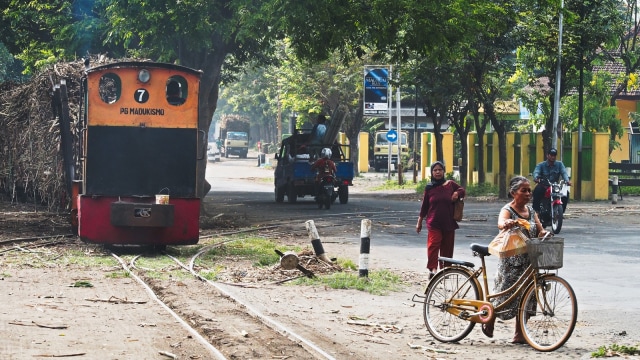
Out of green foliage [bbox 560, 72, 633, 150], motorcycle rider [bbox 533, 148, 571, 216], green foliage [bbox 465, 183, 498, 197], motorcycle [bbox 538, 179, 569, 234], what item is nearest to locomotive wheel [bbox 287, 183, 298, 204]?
green foliage [bbox 465, 183, 498, 197]

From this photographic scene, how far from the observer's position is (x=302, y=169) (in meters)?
34.3

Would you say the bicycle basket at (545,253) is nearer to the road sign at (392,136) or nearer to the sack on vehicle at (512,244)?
the sack on vehicle at (512,244)

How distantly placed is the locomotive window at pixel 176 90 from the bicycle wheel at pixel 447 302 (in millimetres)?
9269

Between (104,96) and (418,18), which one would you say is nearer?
(104,96)

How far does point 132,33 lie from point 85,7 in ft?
12.7

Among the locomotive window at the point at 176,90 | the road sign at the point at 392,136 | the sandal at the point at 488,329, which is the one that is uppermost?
the locomotive window at the point at 176,90

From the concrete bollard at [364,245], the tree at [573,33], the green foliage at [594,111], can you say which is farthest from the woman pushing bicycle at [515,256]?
the green foliage at [594,111]

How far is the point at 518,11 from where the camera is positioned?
38.0 m

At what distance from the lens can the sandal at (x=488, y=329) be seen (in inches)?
417

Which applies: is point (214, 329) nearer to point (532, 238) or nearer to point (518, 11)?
point (532, 238)

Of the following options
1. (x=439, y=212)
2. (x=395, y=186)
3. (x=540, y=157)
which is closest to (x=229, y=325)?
(x=439, y=212)

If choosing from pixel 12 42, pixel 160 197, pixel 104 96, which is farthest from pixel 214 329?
pixel 12 42

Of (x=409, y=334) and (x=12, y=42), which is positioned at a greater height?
(x=12, y=42)

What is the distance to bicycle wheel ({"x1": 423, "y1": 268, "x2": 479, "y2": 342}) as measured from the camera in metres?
10.8
